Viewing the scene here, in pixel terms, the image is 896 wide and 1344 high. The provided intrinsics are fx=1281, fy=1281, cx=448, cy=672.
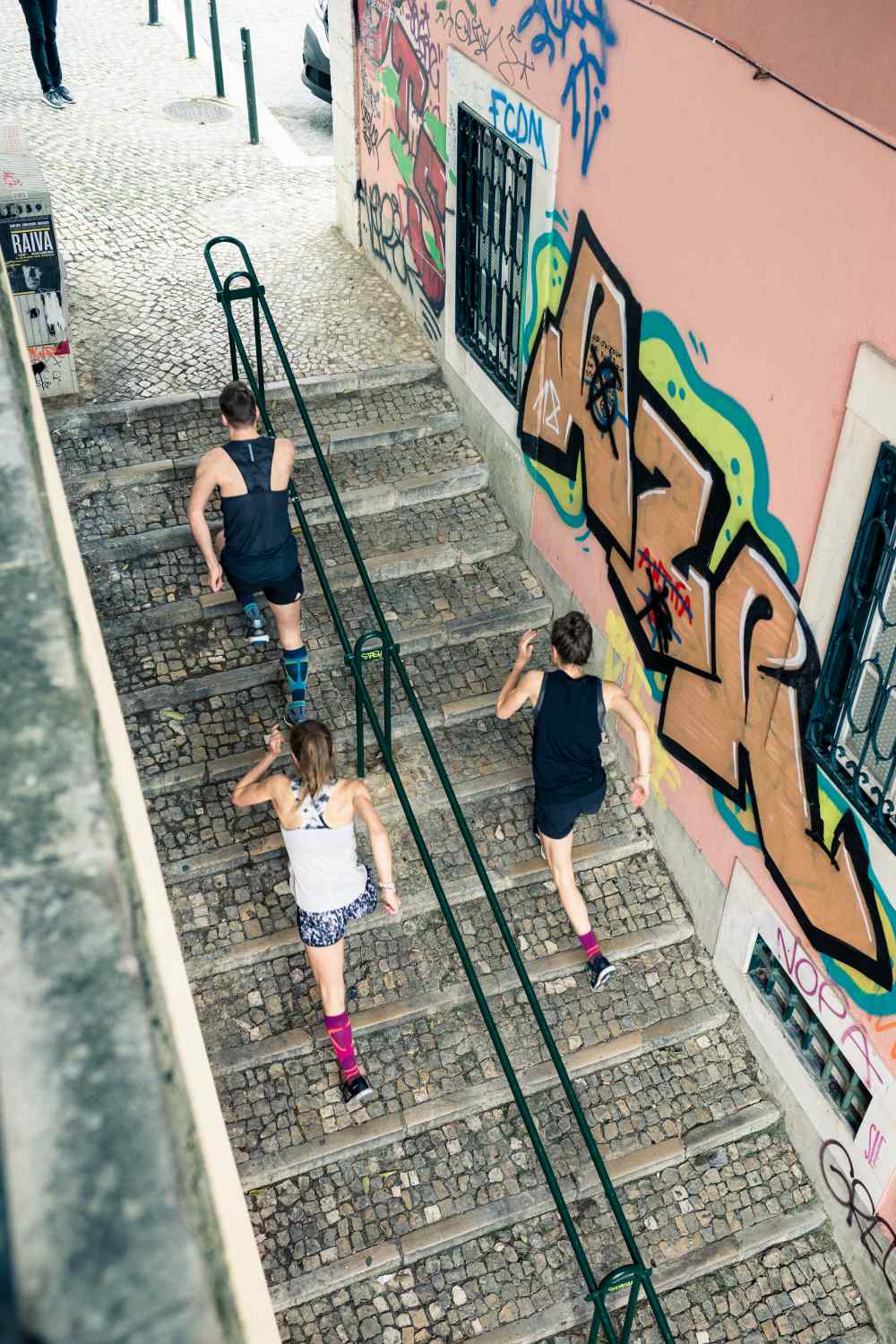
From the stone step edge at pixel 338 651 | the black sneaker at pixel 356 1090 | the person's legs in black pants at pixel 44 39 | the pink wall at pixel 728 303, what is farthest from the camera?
the person's legs in black pants at pixel 44 39

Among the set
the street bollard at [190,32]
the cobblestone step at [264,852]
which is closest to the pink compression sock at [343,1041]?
the cobblestone step at [264,852]

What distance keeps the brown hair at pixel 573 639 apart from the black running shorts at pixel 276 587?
1459 millimetres

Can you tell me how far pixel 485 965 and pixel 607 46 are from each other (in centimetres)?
431

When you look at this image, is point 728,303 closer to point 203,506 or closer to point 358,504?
point 203,506

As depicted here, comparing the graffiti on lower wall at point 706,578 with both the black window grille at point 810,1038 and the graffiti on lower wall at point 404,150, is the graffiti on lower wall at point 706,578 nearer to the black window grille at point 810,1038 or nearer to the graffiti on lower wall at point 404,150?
the black window grille at point 810,1038

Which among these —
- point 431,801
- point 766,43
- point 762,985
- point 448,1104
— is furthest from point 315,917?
point 766,43

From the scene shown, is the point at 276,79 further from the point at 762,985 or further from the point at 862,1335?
the point at 862,1335

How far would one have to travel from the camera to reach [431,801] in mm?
6773

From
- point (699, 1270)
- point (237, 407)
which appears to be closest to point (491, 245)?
point (237, 407)

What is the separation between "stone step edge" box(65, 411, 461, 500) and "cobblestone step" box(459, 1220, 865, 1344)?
484 centimetres

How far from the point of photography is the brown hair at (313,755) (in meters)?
4.78

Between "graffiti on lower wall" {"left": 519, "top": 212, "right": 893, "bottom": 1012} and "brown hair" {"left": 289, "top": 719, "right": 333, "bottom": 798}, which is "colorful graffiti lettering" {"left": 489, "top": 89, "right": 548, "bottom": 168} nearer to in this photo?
"graffiti on lower wall" {"left": 519, "top": 212, "right": 893, "bottom": 1012}

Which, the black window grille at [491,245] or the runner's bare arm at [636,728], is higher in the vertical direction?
the black window grille at [491,245]

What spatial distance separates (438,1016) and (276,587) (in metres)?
2.23
